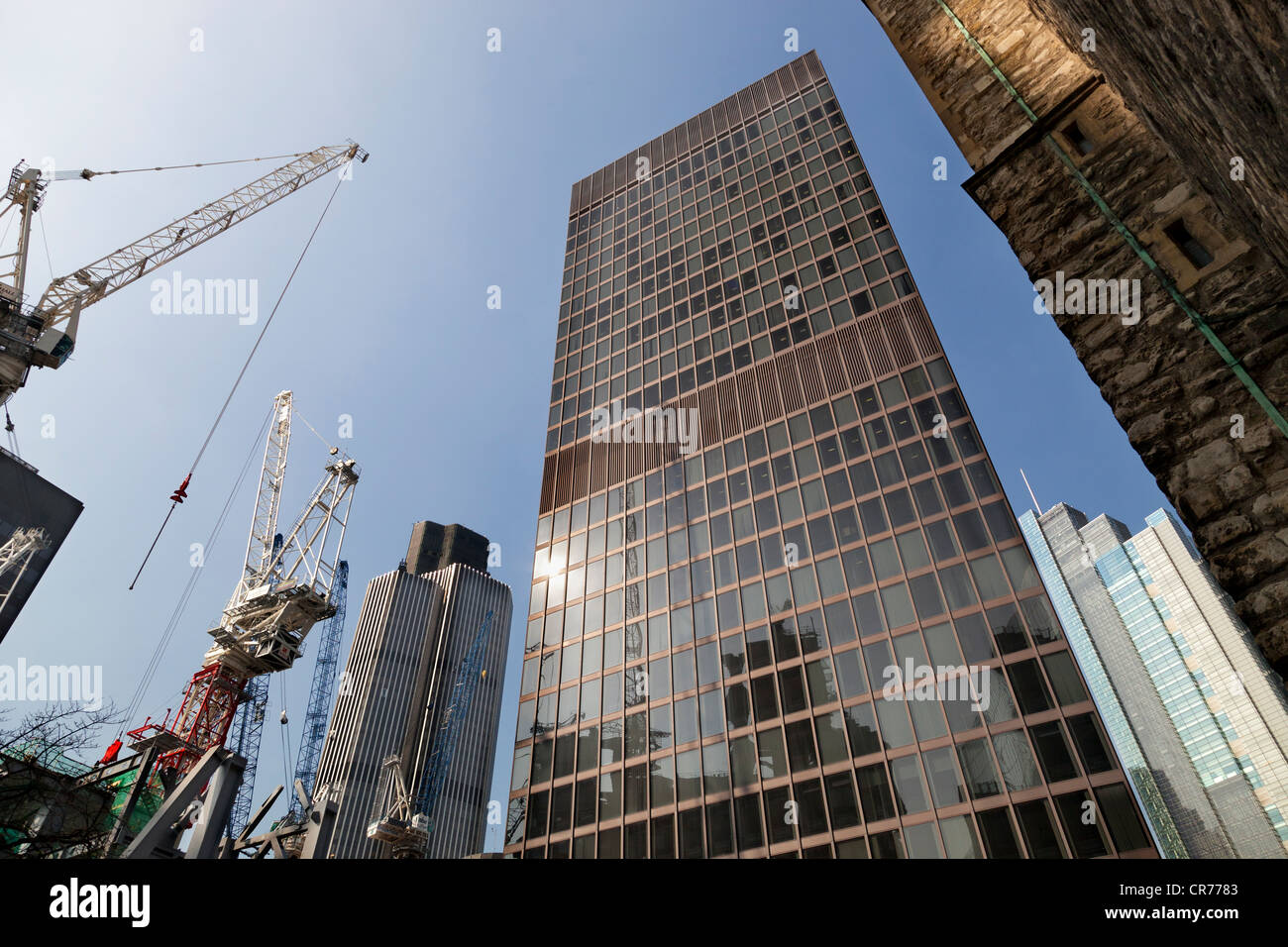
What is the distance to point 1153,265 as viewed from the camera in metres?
7.86

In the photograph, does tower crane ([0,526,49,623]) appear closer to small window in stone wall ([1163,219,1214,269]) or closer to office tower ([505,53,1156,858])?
office tower ([505,53,1156,858])

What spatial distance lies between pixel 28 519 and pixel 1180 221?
8848 centimetres

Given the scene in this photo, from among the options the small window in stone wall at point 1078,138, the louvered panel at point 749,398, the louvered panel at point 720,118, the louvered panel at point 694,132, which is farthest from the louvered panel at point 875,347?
the small window in stone wall at point 1078,138

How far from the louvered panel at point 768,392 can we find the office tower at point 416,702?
106359mm

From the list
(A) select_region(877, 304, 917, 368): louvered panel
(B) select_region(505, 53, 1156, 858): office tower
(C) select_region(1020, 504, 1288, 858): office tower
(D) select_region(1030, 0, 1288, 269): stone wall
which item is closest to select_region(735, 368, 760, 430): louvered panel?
(B) select_region(505, 53, 1156, 858): office tower

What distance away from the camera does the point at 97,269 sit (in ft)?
165

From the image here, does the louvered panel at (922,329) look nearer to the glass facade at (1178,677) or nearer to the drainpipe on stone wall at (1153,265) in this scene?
the drainpipe on stone wall at (1153,265)

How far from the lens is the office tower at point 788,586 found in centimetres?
3484

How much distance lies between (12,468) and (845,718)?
7780cm

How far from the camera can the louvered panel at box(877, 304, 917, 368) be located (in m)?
49.9

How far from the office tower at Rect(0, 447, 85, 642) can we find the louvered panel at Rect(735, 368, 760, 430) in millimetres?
61601

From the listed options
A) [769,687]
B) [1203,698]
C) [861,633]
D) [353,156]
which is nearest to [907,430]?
[861,633]
